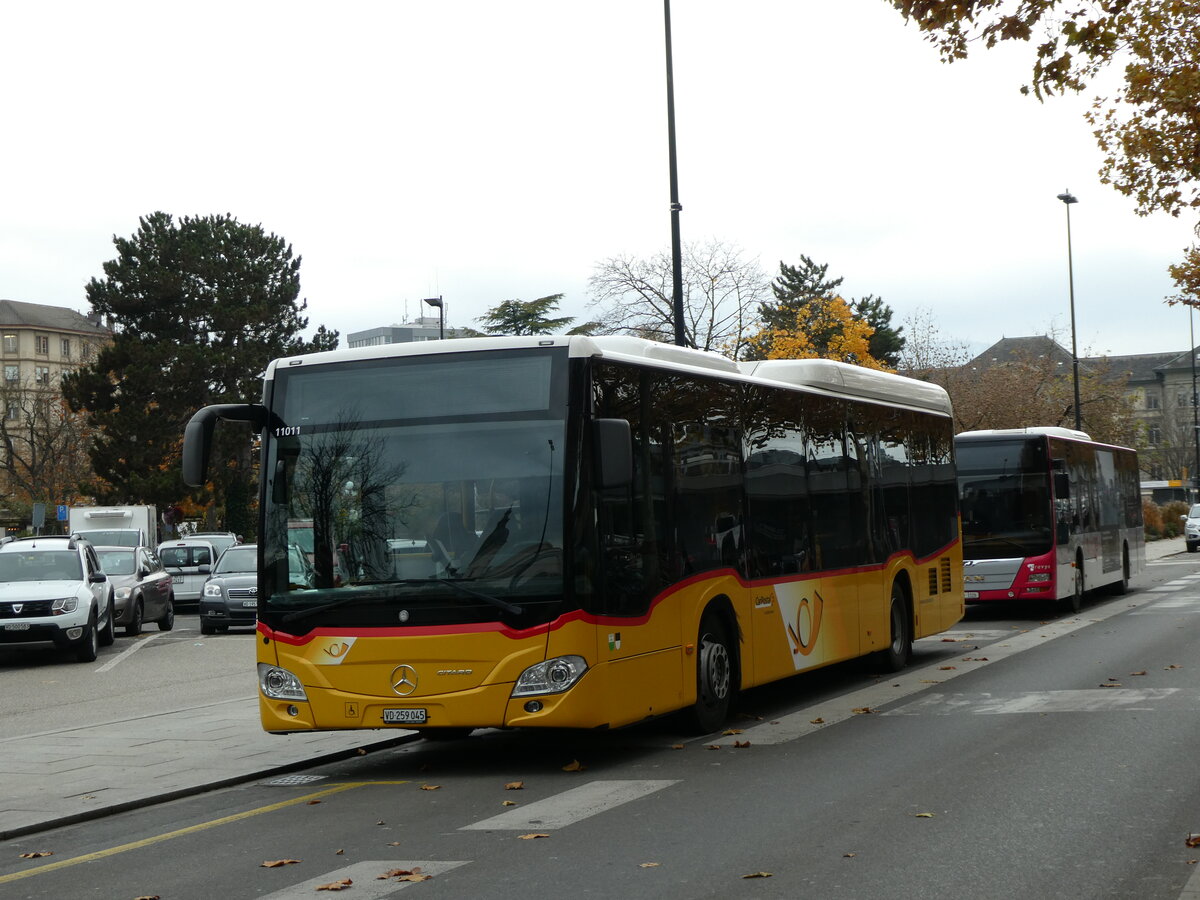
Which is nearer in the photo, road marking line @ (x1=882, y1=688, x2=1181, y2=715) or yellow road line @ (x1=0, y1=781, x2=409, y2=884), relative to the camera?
yellow road line @ (x1=0, y1=781, x2=409, y2=884)

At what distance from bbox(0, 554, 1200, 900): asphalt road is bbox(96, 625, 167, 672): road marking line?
10.1 metres

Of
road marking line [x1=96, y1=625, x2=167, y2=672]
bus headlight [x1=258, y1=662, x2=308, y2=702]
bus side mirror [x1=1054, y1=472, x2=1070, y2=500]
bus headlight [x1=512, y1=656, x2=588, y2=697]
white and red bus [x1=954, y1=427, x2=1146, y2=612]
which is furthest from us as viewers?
A: bus side mirror [x1=1054, y1=472, x2=1070, y2=500]

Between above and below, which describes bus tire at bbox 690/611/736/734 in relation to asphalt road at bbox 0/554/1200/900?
above

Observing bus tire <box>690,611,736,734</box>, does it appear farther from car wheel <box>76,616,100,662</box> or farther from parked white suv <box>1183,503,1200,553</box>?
parked white suv <box>1183,503,1200,553</box>

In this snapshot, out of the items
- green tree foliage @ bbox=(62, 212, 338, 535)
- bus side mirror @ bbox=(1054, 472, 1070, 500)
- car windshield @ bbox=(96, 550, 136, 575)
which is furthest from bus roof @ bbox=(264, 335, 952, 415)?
green tree foliage @ bbox=(62, 212, 338, 535)

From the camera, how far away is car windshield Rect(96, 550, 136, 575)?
27.5 meters

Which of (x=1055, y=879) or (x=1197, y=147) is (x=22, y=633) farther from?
(x=1055, y=879)

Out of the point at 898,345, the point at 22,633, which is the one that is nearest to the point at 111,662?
the point at 22,633

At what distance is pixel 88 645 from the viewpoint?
21.5 m

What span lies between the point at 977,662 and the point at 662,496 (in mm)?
7781

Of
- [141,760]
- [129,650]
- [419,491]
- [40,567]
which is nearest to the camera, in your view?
[419,491]

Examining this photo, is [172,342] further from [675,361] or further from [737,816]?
[737,816]

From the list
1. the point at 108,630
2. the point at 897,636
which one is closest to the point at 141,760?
the point at 897,636

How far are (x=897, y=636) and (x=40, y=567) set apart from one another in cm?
1245
